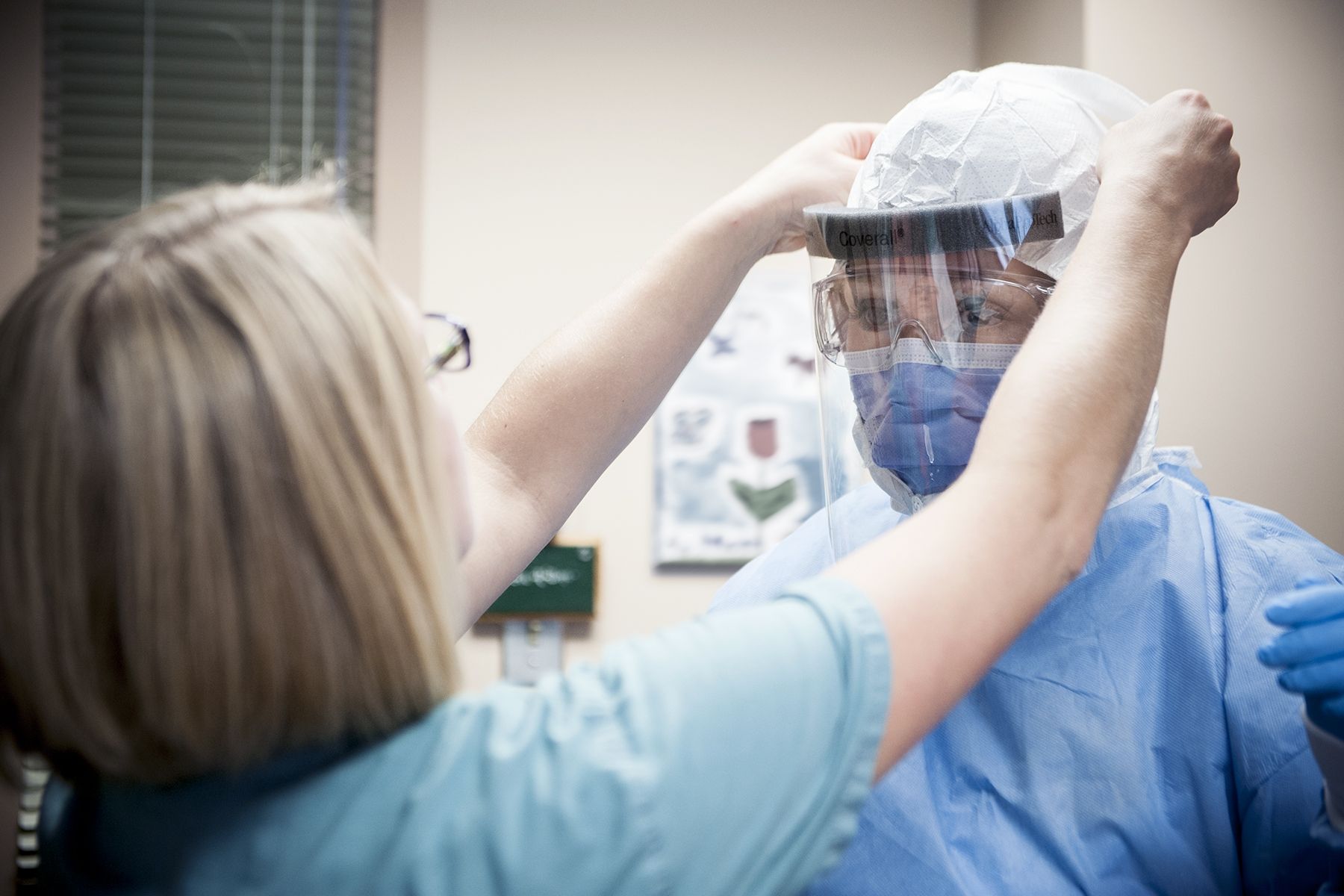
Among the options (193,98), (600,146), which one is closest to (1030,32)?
(600,146)

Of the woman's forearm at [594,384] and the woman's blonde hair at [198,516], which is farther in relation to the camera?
the woman's forearm at [594,384]

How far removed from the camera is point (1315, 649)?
0.70 m

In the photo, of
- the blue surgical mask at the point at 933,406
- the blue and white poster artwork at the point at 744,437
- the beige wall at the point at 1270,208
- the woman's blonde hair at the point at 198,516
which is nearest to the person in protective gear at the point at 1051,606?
the blue surgical mask at the point at 933,406

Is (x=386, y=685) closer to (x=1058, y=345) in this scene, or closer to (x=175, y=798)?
(x=175, y=798)

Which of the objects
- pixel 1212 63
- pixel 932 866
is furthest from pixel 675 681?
pixel 1212 63

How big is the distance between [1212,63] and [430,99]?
1.57 metres

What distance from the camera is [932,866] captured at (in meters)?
0.87

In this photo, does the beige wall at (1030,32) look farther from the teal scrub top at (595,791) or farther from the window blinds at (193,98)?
the teal scrub top at (595,791)

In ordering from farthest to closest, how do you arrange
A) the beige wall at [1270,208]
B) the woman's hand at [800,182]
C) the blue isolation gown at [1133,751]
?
the beige wall at [1270,208], the woman's hand at [800,182], the blue isolation gown at [1133,751]

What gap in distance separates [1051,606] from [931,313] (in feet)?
1.06

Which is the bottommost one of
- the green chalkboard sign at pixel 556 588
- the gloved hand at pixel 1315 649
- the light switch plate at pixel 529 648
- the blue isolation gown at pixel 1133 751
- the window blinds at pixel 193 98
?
the light switch plate at pixel 529 648

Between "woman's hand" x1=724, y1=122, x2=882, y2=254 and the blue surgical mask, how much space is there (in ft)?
0.61

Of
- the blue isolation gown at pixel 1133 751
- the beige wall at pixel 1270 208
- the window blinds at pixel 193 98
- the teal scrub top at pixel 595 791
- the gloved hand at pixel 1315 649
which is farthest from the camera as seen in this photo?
the window blinds at pixel 193 98

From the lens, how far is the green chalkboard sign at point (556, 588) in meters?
2.09
